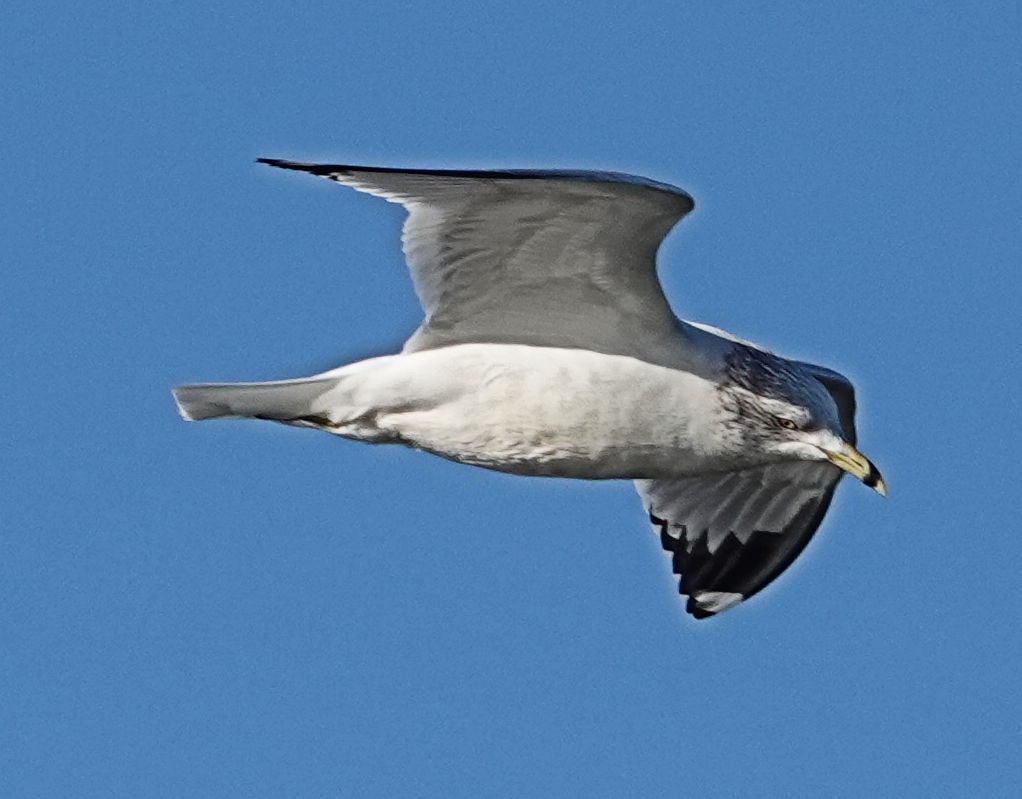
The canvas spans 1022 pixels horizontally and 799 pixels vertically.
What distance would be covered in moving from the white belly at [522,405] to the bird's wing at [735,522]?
1759 mm

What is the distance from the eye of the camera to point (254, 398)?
33.7 ft

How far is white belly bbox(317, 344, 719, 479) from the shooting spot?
401 inches

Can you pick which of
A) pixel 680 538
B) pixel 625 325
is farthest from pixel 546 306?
pixel 680 538

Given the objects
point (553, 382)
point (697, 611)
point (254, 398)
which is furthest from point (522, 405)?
point (697, 611)

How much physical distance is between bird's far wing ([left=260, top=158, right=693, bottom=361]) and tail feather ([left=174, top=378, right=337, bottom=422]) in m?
0.51

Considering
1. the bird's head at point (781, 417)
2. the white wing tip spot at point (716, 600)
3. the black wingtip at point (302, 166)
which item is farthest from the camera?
the white wing tip spot at point (716, 600)

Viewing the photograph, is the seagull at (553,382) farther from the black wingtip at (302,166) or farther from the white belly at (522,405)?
Result: the black wingtip at (302,166)

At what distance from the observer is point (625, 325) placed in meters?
10.3

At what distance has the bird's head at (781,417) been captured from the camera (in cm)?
1039

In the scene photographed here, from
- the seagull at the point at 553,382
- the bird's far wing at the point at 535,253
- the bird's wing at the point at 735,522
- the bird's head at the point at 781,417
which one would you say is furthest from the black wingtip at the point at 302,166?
the bird's wing at the point at 735,522

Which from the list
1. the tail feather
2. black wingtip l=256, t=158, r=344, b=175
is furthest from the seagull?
black wingtip l=256, t=158, r=344, b=175

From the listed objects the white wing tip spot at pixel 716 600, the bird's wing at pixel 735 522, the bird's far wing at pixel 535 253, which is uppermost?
the bird's far wing at pixel 535 253

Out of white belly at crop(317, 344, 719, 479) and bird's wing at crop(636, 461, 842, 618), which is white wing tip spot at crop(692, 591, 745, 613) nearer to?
bird's wing at crop(636, 461, 842, 618)

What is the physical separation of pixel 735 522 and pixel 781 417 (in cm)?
178
